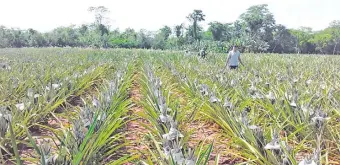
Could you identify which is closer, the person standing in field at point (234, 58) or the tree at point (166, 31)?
the person standing in field at point (234, 58)

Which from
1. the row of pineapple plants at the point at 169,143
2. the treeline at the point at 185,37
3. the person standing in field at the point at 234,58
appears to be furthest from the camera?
the treeline at the point at 185,37

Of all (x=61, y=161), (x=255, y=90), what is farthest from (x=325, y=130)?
(x=61, y=161)

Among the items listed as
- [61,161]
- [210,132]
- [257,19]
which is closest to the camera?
[61,161]

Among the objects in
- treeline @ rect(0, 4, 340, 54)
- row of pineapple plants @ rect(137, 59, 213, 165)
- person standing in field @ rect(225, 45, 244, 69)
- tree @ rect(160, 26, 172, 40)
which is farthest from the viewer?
tree @ rect(160, 26, 172, 40)

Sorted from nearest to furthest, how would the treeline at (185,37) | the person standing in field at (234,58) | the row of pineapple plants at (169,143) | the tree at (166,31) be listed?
the row of pineapple plants at (169,143)
the person standing in field at (234,58)
the treeline at (185,37)
the tree at (166,31)

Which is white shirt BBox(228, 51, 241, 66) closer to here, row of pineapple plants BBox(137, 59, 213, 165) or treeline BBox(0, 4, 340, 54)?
row of pineapple plants BBox(137, 59, 213, 165)

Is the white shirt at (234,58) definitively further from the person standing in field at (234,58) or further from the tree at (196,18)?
the tree at (196,18)

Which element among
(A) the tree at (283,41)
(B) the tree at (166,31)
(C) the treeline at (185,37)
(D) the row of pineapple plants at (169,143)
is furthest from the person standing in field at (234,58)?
(B) the tree at (166,31)

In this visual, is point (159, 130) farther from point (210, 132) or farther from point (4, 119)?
point (4, 119)

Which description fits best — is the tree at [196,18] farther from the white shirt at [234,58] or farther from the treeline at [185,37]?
the white shirt at [234,58]

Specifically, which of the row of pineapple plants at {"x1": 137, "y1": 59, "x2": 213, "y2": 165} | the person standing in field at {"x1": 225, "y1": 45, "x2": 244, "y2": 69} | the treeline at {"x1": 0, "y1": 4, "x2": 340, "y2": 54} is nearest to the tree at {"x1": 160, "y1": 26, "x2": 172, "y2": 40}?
the treeline at {"x1": 0, "y1": 4, "x2": 340, "y2": 54}

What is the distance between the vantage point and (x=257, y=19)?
66250 millimetres

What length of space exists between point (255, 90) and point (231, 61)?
5223 mm

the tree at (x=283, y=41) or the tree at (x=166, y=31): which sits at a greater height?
the tree at (x=166, y=31)
